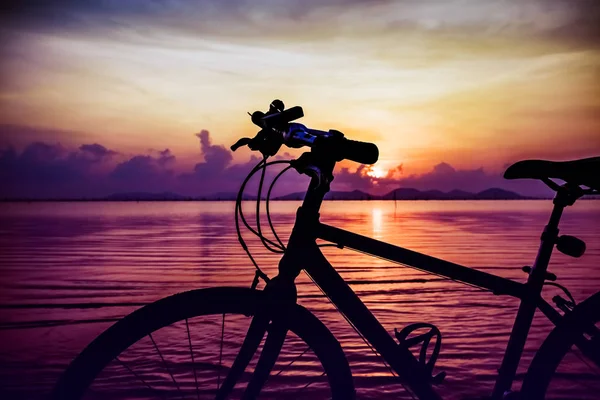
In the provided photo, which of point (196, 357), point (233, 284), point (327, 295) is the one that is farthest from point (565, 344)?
point (233, 284)

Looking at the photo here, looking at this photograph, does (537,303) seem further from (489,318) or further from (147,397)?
(489,318)

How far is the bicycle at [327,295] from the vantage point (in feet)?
7.20

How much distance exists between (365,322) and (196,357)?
3.15m

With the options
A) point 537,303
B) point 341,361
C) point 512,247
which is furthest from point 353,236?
point 512,247

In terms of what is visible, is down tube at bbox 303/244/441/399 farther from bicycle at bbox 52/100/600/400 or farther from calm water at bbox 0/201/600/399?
calm water at bbox 0/201/600/399

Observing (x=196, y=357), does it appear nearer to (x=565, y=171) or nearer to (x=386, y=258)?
(x=386, y=258)

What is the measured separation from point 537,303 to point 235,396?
2.24 metres

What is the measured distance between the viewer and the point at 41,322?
668 cm

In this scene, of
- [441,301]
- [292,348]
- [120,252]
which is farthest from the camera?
[120,252]

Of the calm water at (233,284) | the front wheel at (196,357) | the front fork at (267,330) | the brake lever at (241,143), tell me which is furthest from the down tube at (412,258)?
the calm water at (233,284)

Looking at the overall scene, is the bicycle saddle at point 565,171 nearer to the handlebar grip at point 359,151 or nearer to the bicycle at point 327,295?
the bicycle at point 327,295

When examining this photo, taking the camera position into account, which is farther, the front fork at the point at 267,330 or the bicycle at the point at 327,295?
the front fork at the point at 267,330

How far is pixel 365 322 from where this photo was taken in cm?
252

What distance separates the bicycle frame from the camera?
2.44 meters
